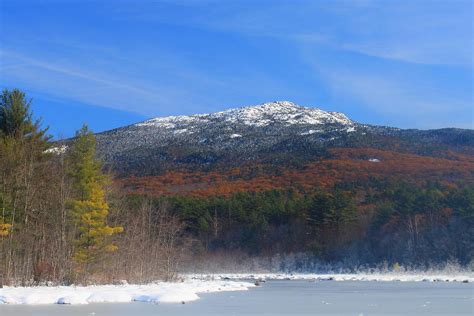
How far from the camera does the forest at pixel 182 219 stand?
33156 millimetres

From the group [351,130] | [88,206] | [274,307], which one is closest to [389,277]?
[88,206]

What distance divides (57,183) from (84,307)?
52.9 feet

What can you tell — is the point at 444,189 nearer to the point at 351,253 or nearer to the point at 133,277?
the point at 351,253

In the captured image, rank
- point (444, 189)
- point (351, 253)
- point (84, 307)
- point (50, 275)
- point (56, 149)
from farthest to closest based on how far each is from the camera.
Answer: point (444, 189), point (351, 253), point (56, 149), point (50, 275), point (84, 307)

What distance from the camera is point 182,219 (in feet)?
247

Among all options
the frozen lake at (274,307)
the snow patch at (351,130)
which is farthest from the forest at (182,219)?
the snow patch at (351,130)

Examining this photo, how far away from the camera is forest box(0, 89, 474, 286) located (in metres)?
33.2

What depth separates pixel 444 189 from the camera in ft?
249

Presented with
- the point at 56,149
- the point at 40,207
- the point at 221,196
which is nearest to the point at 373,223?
the point at 221,196

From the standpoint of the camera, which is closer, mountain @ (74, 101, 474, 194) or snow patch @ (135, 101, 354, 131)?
mountain @ (74, 101, 474, 194)

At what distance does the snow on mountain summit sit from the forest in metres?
54.7

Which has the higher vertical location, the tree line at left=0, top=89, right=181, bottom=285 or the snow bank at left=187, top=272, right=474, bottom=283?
the tree line at left=0, top=89, right=181, bottom=285

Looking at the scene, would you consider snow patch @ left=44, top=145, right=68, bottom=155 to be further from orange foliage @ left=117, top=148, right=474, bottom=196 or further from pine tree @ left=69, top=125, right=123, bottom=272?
orange foliage @ left=117, top=148, right=474, bottom=196

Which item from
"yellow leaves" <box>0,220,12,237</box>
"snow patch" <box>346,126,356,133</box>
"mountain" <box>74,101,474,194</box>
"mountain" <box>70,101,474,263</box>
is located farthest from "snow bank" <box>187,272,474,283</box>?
"snow patch" <box>346,126,356,133</box>
